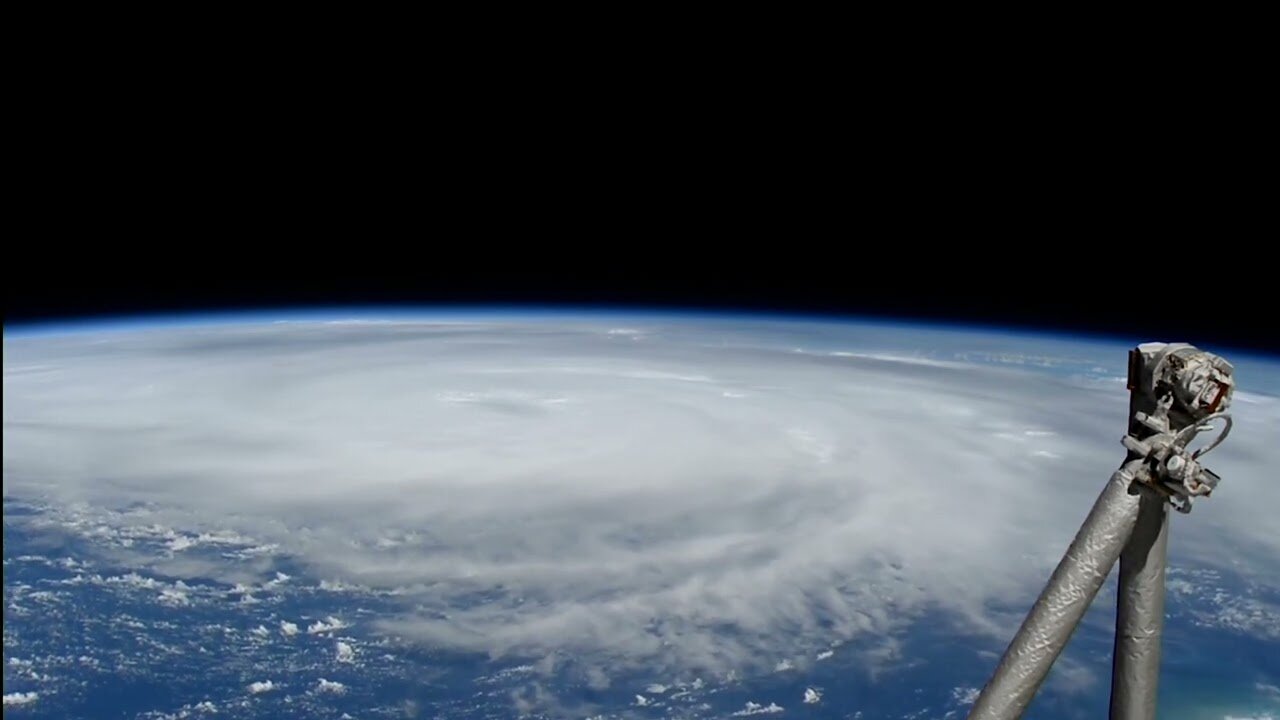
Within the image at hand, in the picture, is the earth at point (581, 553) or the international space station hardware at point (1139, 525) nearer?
the international space station hardware at point (1139, 525)

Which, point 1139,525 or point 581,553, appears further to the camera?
point 581,553

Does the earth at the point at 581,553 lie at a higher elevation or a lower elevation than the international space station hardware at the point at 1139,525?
lower

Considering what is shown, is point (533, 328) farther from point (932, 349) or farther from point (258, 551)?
point (258, 551)

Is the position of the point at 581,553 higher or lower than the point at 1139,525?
lower

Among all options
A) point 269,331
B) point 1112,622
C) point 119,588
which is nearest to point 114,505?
point 119,588
